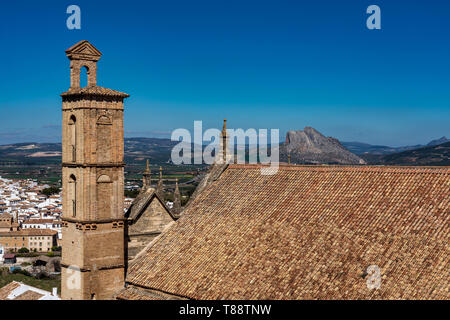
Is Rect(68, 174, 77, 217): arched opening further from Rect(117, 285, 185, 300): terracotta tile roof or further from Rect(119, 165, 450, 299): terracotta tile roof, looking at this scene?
Rect(117, 285, 185, 300): terracotta tile roof

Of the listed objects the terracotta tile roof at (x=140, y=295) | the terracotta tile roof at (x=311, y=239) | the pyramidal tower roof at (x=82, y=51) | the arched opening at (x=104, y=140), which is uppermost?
the pyramidal tower roof at (x=82, y=51)

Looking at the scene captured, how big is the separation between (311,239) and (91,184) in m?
8.60

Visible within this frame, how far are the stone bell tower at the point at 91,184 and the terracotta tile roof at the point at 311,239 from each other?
4.44 feet

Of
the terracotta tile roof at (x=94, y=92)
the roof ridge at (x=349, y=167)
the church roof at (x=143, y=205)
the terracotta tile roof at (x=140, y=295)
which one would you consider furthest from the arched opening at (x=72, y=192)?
the roof ridge at (x=349, y=167)

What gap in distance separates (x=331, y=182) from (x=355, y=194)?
1446 millimetres

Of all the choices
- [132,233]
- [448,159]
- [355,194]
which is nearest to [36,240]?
[448,159]

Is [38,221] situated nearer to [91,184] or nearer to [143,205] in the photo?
[143,205]

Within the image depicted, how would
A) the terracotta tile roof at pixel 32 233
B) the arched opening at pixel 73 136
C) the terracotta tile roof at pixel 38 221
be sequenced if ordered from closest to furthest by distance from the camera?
the arched opening at pixel 73 136
the terracotta tile roof at pixel 32 233
the terracotta tile roof at pixel 38 221

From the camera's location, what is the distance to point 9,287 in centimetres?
4028

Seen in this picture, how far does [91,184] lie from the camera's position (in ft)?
71.5

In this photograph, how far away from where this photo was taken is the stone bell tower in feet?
71.2

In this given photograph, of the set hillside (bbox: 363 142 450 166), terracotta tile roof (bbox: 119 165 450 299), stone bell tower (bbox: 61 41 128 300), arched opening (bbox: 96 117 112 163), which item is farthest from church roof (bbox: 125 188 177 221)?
hillside (bbox: 363 142 450 166)

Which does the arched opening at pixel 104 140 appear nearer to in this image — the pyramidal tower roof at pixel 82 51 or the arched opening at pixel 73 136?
the arched opening at pixel 73 136

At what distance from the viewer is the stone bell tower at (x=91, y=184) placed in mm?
21703
